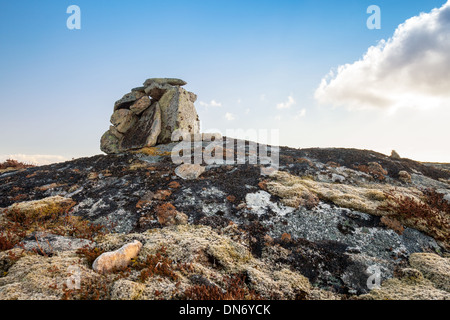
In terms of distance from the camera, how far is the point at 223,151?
2081cm

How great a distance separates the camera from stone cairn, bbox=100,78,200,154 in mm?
23766

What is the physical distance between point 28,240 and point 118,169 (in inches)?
381

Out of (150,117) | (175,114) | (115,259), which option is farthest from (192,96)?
(115,259)

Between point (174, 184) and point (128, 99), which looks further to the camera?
point (128, 99)

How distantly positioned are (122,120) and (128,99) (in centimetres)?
276

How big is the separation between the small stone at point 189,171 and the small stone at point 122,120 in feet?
41.3

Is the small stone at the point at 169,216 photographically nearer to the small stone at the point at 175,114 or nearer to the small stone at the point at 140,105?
the small stone at the point at 175,114

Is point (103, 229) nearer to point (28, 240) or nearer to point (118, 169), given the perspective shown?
point (28, 240)

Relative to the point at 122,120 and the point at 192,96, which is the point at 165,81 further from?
the point at 122,120

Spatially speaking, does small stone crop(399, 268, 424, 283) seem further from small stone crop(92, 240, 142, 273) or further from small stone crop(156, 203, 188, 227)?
small stone crop(92, 240, 142, 273)

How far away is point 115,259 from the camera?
22.1 ft

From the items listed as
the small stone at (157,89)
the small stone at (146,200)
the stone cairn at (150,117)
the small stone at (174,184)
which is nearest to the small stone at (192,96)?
the stone cairn at (150,117)

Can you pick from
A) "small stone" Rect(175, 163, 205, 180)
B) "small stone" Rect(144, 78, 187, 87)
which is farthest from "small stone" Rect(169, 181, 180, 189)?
"small stone" Rect(144, 78, 187, 87)
